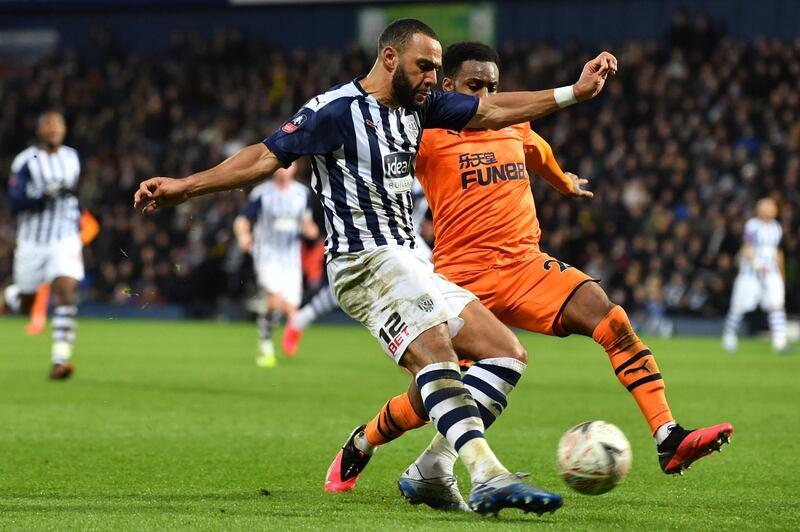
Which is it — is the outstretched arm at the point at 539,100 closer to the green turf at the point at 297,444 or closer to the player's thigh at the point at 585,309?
the player's thigh at the point at 585,309

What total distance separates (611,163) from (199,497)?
64.6 feet

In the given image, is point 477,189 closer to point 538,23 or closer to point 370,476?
point 370,476

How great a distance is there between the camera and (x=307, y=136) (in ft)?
16.3

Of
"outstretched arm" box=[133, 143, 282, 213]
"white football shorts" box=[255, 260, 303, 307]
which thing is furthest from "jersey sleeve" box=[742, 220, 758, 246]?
"outstretched arm" box=[133, 143, 282, 213]

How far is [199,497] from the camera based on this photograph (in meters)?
5.36

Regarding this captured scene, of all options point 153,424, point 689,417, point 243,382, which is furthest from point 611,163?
point 153,424

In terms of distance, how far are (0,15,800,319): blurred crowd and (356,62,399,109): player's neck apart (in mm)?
16320

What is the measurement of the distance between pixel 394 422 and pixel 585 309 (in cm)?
105

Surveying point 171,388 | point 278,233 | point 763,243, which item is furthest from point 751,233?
point 171,388

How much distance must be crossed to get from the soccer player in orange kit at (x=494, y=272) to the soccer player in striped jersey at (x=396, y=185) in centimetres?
31

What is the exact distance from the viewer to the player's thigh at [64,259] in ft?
38.2

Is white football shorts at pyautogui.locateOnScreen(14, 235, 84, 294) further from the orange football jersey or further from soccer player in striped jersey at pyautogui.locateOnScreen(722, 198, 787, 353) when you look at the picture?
soccer player in striped jersey at pyautogui.locateOnScreen(722, 198, 787, 353)

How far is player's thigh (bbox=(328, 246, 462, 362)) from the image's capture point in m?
4.92

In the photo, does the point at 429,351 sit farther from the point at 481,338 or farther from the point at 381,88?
the point at 381,88
